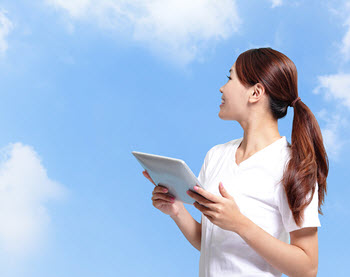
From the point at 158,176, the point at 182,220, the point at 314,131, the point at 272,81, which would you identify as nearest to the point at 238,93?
the point at 272,81

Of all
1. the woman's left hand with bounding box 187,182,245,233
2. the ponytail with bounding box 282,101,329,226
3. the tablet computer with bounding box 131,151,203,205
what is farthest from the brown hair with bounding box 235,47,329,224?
the tablet computer with bounding box 131,151,203,205

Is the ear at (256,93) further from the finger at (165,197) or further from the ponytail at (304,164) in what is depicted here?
the finger at (165,197)

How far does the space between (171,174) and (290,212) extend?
394mm

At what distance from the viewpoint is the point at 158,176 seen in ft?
4.61

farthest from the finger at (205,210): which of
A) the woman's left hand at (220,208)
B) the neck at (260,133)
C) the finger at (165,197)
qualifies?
the neck at (260,133)

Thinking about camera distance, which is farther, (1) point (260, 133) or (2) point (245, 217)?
(1) point (260, 133)

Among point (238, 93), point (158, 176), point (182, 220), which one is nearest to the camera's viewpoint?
point (158, 176)

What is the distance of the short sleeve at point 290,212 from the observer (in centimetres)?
133

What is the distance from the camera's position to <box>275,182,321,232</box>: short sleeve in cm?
133

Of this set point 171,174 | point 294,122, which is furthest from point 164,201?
point 294,122

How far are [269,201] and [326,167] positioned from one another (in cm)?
22

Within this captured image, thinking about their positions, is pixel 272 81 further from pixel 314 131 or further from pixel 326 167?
pixel 326 167

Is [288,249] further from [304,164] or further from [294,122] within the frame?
[294,122]

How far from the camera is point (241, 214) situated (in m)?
1.28
